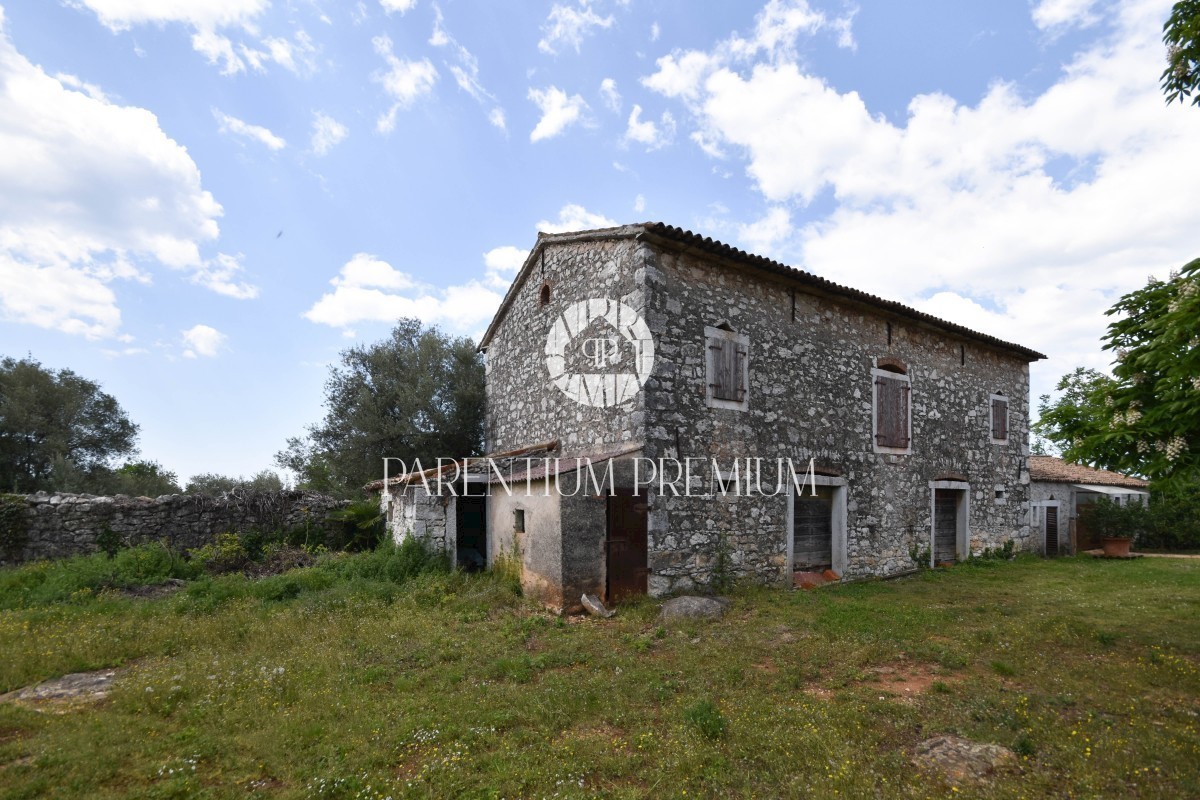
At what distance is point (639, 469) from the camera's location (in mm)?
8273

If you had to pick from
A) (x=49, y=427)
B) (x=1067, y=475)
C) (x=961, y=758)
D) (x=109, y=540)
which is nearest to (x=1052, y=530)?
(x=1067, y=475)

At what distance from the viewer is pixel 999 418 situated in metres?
14.3

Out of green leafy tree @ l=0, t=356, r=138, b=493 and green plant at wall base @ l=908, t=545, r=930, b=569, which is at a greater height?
green leafy tree @ l=0, t=356, r=138, b=493

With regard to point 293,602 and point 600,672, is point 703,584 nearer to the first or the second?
point 600,672

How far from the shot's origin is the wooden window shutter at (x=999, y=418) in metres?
14.1

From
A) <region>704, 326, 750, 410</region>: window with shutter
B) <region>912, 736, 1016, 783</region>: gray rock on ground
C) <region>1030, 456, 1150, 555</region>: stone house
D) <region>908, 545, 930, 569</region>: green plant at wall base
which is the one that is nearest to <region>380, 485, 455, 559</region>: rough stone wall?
<region>704, 326, 750, 410</region>: window with shutter

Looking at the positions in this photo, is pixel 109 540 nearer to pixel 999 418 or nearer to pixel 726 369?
pixel 726 369

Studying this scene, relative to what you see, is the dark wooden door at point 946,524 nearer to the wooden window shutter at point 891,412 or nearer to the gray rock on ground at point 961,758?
the wooden window shutter at point 891,412

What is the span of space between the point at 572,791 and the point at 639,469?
5057mm

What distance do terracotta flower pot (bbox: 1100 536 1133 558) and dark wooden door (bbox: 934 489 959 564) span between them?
235 inches

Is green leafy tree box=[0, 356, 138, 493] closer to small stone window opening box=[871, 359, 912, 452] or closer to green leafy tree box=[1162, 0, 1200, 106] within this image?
small stone window opening box=[871, 359, 912, 452]

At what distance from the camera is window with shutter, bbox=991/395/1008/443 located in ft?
46.2

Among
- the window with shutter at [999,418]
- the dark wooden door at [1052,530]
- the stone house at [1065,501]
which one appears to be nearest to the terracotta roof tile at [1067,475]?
the stone house at [1065,501]

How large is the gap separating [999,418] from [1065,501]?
192 inches
